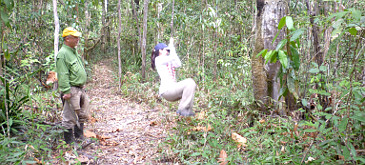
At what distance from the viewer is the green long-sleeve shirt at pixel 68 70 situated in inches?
162

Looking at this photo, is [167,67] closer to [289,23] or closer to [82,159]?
[82,159]

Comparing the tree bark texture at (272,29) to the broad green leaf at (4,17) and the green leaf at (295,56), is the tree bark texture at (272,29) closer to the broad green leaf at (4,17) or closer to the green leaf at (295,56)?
the green leaf at (295,56)

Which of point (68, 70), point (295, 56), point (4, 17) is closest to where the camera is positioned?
point (295, 56)

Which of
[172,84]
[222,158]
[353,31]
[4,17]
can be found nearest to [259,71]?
[172,84]

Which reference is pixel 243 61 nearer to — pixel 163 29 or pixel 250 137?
pixel 250 137

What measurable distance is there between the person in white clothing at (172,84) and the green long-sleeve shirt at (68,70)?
1235 millimetres

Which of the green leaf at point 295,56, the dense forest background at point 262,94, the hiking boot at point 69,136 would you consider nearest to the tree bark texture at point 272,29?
the dense forest background at point 262,94

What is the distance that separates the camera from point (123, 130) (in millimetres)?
5410

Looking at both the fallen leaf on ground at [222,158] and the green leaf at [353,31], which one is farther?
the fallen leaf on ground at [222,158]

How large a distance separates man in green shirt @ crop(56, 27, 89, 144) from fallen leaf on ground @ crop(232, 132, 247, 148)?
2.43 m

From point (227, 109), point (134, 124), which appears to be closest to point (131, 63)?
point (134, 124)

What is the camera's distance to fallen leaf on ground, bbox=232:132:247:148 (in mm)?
3934

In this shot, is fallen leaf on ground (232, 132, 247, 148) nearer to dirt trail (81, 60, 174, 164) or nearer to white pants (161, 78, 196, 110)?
white pants (161, 78, 196, 110)

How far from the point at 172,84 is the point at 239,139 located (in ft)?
4.35
